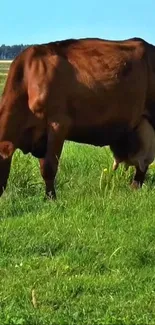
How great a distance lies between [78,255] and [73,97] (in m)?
3.32

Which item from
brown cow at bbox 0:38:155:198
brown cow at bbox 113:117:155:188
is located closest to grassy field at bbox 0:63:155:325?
brown cow at bbox 0:38:155:198

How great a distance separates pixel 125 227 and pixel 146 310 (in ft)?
6.42

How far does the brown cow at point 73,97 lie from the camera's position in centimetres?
859

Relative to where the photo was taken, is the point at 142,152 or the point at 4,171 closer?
the point at 4,171

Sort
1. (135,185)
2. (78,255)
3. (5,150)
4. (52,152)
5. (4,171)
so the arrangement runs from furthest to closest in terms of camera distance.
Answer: (135,185)
(52,152)
(4,171)
(5,150)
(78,255)

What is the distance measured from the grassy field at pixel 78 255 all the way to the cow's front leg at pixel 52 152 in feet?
0.64

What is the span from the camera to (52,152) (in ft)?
28.4

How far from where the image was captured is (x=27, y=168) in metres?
9.72

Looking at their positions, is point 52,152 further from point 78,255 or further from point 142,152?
point 78,255

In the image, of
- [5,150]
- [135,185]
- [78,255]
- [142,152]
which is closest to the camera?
[78,255]

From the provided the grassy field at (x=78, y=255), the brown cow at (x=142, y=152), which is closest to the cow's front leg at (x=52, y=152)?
the grassy field at (x=78, y=255)

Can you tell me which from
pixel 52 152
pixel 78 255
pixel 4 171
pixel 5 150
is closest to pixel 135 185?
pixel 52 152

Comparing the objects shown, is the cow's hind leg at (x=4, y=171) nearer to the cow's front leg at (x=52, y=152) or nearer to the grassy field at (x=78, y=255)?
the grassy field at (x=78, y=255)

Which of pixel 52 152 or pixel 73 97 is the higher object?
pixel 73 97
